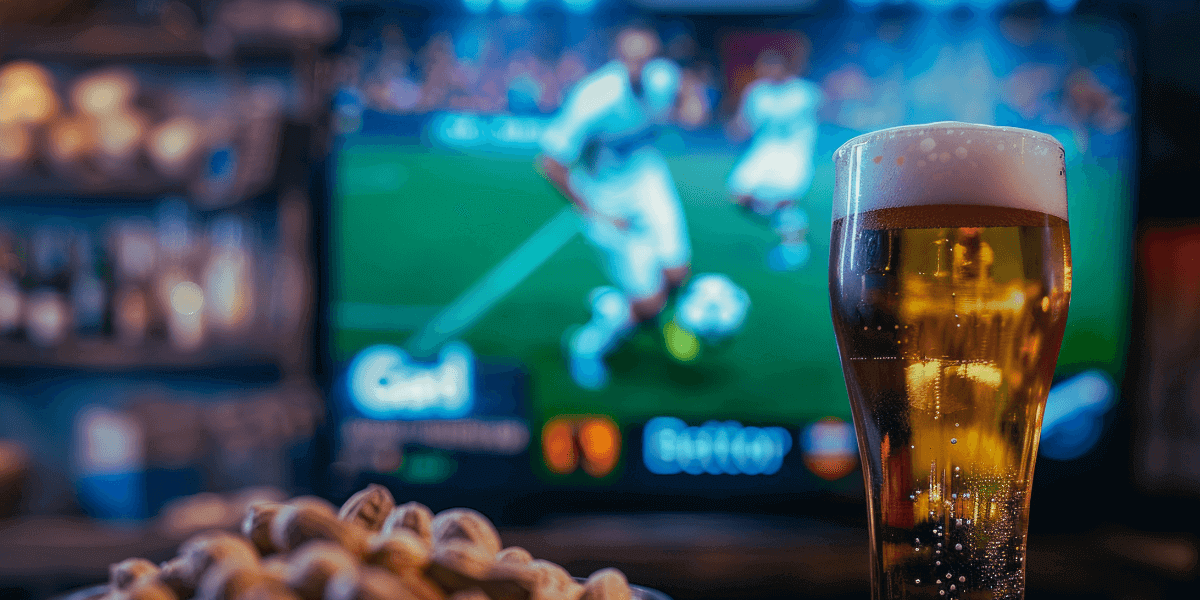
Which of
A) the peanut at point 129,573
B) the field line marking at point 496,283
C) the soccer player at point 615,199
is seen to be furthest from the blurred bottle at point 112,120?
the peanut at point 129,573

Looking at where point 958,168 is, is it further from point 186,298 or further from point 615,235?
point 186,298

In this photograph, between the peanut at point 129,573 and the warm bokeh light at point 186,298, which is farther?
the warm bokeh light at point 186,298

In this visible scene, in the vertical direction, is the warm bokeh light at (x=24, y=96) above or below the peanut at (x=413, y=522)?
above

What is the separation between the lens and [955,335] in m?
0.48

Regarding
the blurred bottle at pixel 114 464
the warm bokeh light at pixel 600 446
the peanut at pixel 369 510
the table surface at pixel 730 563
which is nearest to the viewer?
the peanut at pixel 369 510

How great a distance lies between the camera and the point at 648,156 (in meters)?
2.23

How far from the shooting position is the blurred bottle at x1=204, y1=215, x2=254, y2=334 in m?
2.16

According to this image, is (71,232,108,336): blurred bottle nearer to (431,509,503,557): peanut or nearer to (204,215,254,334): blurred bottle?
(204,215,254,334): blurred bottle

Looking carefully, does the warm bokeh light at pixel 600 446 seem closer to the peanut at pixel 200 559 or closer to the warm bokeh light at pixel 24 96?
the warm bokeh light at pixel 24 96

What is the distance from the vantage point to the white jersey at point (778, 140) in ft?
7.29

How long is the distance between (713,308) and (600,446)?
485 mm

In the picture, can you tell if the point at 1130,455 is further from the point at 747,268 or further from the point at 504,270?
the point at 504,270

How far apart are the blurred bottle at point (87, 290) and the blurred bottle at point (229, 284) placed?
0.95ft

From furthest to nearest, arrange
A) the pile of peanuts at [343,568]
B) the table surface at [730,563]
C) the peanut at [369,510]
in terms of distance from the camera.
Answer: the table surface at [730,563]
the peanut at [369,510]
the pile of peanuts at [343,568]
